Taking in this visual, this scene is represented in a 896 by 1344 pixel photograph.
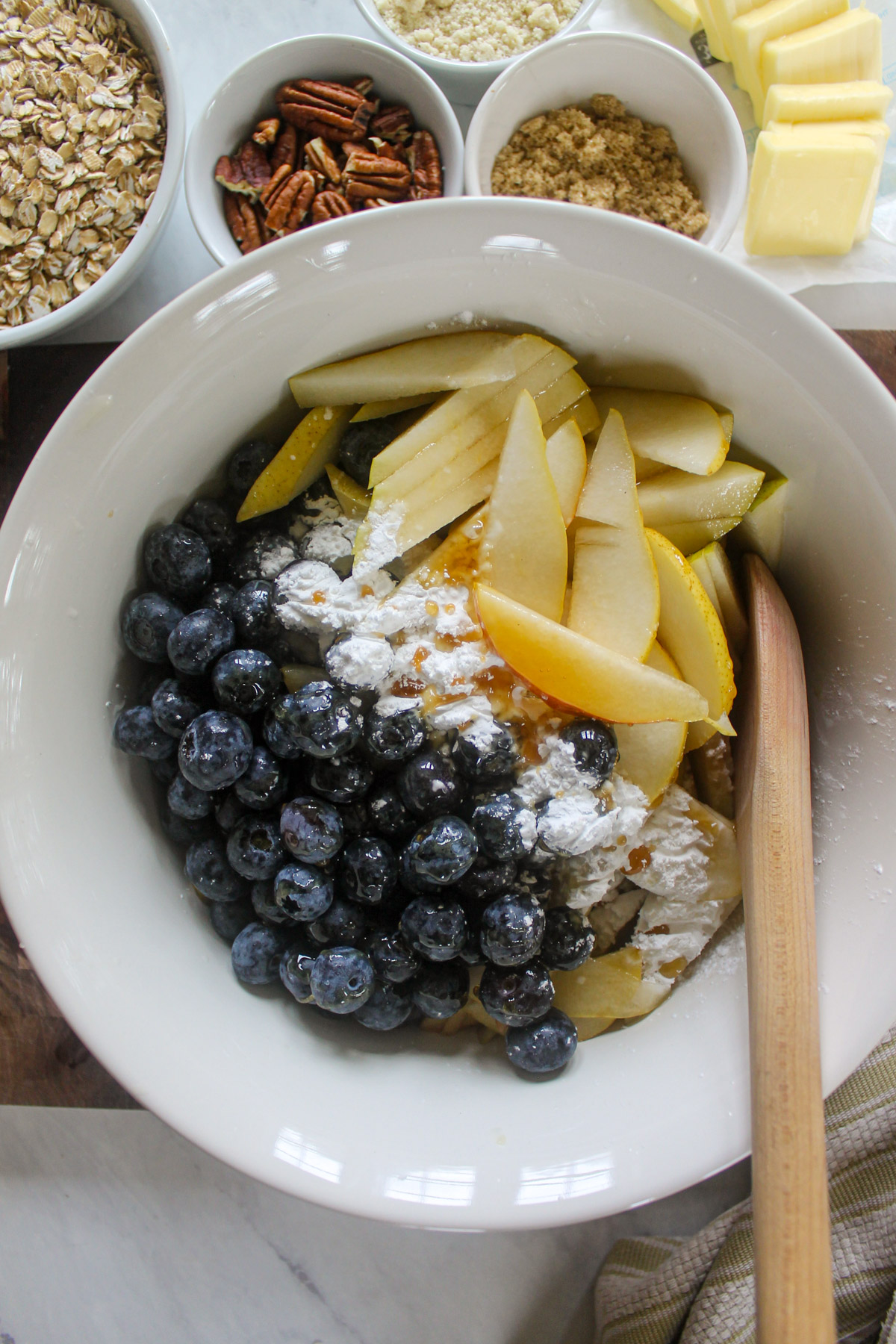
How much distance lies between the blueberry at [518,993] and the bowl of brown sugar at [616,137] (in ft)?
2.73

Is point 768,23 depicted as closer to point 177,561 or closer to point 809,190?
point 809,190

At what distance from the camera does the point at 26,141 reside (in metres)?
1.03

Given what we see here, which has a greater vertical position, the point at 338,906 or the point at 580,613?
the point at 580,613

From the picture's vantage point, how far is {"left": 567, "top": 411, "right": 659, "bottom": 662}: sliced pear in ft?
2.54

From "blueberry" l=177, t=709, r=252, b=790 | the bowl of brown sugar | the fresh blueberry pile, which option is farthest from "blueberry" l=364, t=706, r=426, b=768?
the bowl of brown sugar

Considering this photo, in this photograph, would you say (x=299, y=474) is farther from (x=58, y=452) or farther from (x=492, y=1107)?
(x=492, y=1107)

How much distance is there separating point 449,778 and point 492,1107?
291 mm

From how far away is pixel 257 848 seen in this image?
2.54ft

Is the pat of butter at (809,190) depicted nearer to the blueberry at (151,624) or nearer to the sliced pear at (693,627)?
the sliced pear at (693,627)

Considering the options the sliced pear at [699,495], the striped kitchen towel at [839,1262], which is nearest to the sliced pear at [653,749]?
the sliced pear at [699,495]

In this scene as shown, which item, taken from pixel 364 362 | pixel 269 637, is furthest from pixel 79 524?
pixel 364 362

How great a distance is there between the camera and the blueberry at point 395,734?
77 cm

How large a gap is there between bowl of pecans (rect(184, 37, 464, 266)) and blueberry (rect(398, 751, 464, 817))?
66 cm

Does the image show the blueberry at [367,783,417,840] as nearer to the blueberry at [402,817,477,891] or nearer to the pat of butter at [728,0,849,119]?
the blueberry at [402,817,477,891]
